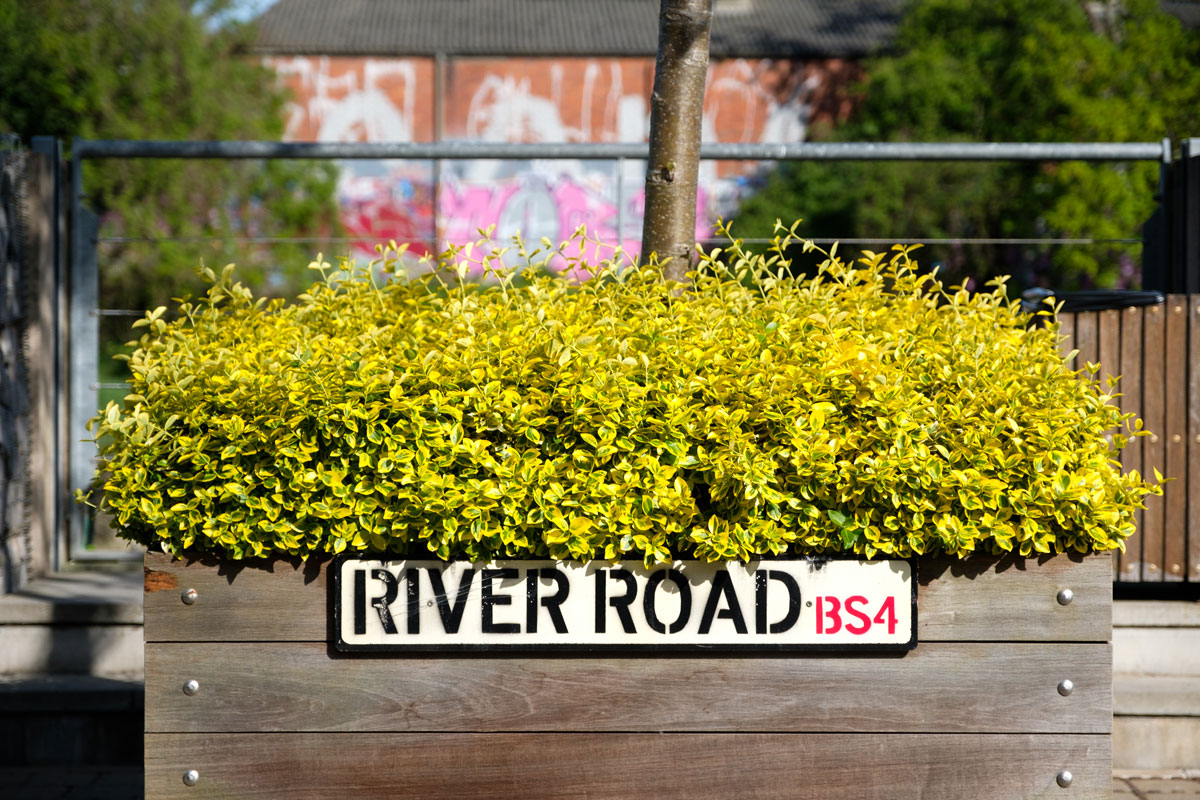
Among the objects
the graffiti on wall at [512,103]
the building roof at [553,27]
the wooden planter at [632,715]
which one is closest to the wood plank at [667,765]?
the wooden planter at [632,715]

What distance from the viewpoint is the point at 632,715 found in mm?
2244

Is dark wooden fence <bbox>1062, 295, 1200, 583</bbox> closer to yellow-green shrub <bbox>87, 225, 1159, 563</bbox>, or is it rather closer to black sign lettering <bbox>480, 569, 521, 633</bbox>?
yellow-green shrub <bbox>87, 225, 1159, 563</bbox>

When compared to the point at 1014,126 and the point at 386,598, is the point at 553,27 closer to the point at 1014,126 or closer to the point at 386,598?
the point at 1014,126

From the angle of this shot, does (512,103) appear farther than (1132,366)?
Yes

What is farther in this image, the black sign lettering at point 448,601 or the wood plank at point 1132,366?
the wood plank at point 1132,366

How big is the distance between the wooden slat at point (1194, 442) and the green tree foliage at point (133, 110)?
14961 millimetres

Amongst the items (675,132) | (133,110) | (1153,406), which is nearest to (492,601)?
(675,132)

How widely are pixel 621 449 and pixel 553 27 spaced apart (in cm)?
2386

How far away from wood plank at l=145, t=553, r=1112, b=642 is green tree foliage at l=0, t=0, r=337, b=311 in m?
15.2

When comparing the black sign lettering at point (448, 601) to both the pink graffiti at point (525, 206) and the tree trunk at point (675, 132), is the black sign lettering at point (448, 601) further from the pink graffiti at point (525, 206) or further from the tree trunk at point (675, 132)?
the pink graffiti at point (525, 206)

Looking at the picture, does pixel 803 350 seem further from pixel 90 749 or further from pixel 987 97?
pixel 987 97

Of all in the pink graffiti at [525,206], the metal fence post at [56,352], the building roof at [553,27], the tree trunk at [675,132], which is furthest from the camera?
the building roof at [553,27]

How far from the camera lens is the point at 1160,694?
3592mm

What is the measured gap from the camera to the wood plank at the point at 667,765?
7.32ft
